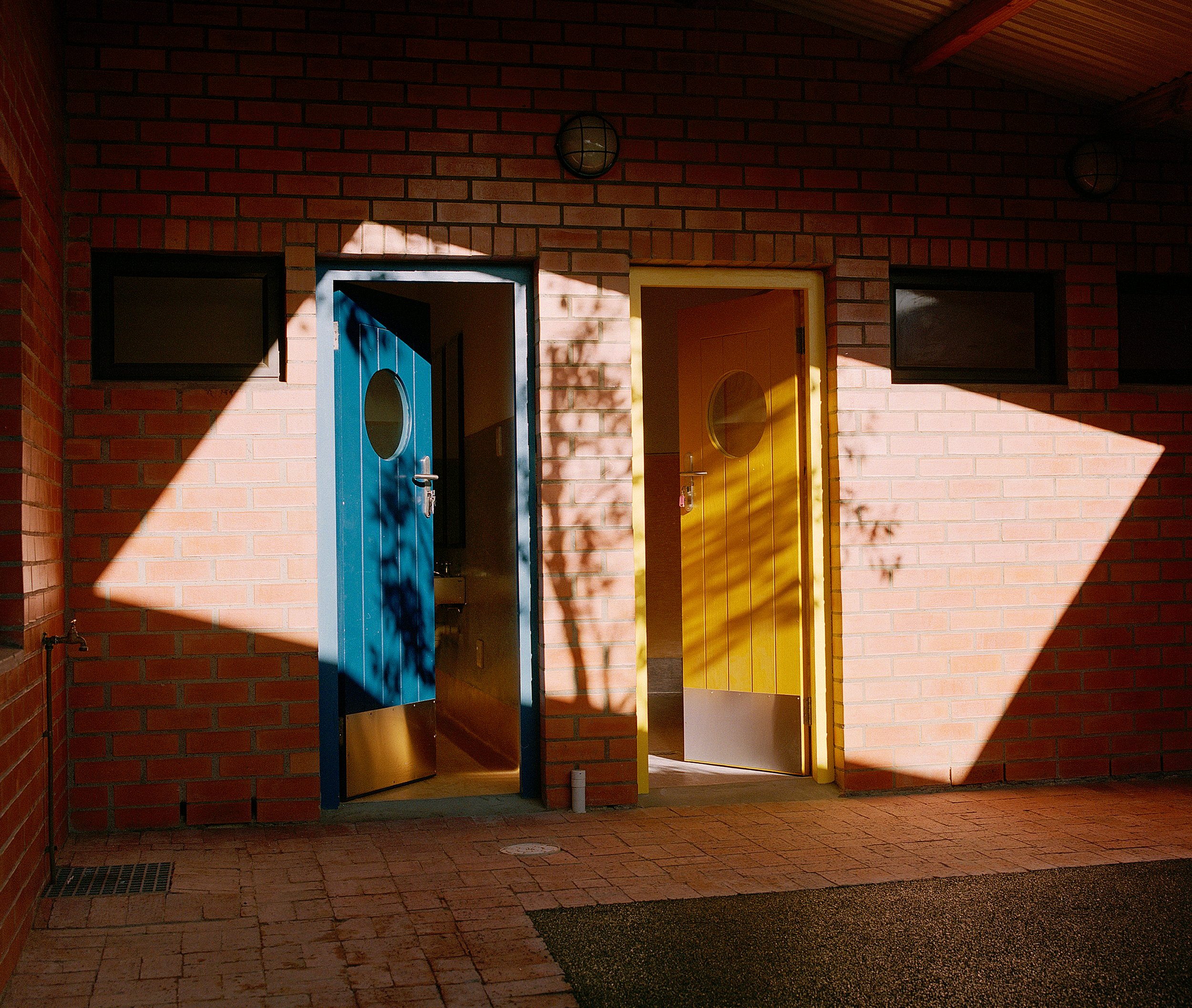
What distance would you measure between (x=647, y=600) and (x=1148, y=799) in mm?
4296

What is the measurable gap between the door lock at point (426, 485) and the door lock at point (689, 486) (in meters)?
1.27

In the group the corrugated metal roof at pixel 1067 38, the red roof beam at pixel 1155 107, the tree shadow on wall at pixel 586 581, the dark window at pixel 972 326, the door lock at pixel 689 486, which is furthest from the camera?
the door lock at pixel 689 486

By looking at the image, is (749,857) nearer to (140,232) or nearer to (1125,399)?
(1125,399)

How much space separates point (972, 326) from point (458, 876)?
340 cm

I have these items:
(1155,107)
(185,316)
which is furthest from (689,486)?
(1155,107)

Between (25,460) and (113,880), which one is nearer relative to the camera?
(25,460)

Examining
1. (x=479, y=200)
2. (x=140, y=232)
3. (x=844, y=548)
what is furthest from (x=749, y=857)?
(x=140, y=232)

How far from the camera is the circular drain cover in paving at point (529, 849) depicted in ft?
13.3

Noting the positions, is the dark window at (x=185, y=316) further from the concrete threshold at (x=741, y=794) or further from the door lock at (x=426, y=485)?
the concrete threshold at (x=741, y=794)

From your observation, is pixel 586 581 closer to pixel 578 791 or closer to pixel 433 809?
Answer: pixel 578 791

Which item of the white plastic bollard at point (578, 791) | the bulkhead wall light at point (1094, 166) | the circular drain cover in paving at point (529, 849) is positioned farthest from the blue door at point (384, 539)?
the bulkhead wall light at point (1094, 166)

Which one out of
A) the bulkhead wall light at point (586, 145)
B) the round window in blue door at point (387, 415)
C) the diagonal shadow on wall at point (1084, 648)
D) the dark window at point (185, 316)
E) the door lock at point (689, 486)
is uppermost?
the bulkhead wall light at point (586, 145)

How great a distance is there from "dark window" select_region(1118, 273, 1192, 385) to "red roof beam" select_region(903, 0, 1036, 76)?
57.1 inches

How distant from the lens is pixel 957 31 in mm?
4598
